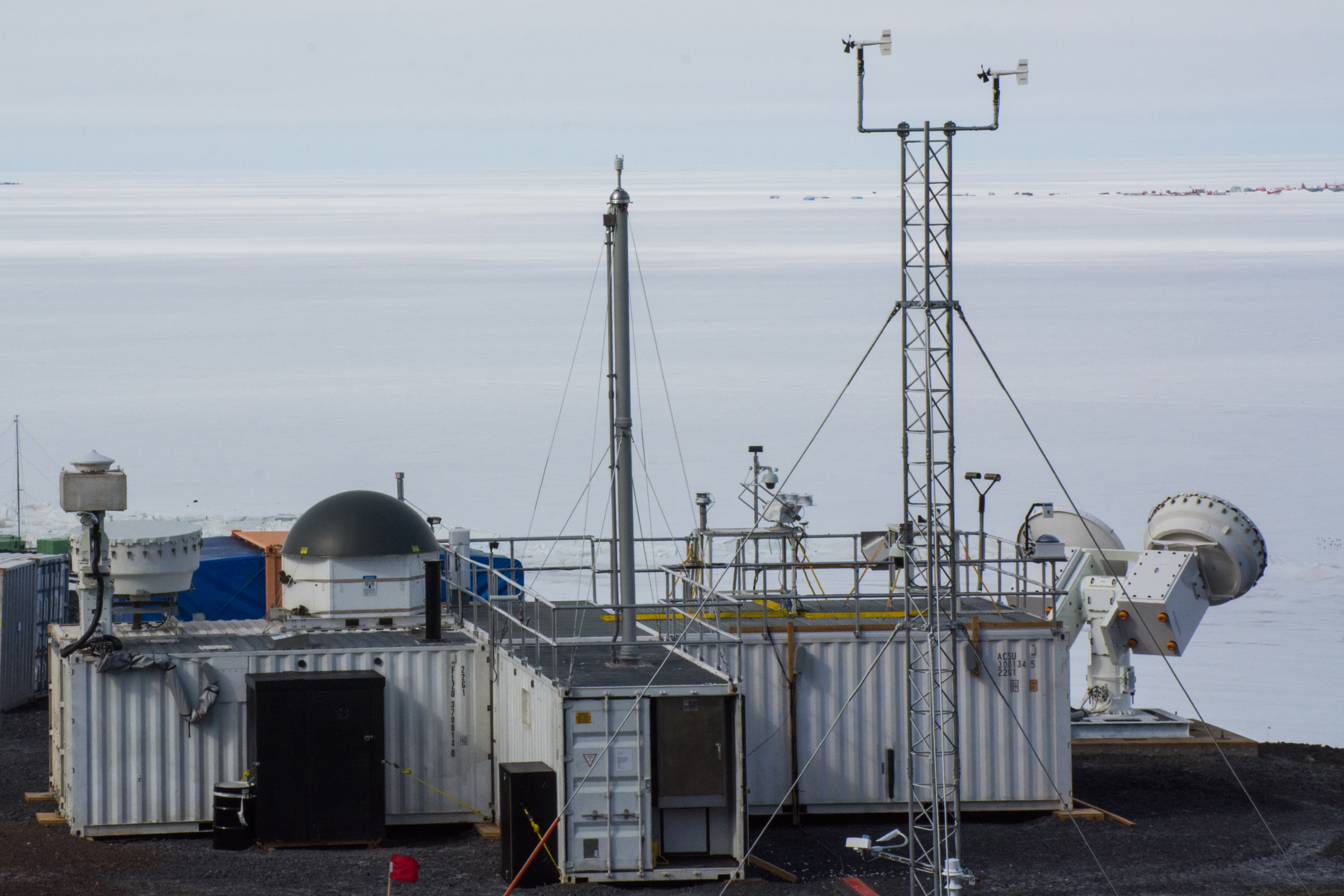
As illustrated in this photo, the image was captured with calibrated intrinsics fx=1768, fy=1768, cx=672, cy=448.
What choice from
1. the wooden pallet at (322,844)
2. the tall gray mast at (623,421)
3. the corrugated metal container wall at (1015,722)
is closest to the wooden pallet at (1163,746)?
the corrugated metal container wall at (1015,722)

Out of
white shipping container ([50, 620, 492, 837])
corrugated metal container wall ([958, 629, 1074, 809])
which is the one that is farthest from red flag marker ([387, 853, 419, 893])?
corrugated metal container wall ([958, 629, 1074, 809])

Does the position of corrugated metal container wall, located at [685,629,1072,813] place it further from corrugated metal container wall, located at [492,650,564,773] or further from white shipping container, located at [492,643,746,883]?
white shipping container, located at [492,643,746,883]

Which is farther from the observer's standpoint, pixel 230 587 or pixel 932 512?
pixel 230 587

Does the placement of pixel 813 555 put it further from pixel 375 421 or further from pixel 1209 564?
pixel 375 421

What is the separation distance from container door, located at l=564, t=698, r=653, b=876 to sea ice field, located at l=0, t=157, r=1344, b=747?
40.6ft

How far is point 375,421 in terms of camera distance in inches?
2104

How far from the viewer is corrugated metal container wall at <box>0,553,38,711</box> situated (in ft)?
80.5

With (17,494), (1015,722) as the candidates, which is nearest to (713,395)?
(17,494)

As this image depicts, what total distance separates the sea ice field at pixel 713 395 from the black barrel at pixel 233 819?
1231cm

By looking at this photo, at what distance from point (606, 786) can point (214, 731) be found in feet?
14.9

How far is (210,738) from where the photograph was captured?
18141mm

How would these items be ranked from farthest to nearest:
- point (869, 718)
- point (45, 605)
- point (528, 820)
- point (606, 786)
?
point (45, 605) < point (869, 718) < point (528, 820) < point (606, 786)

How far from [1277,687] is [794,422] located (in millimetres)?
25839

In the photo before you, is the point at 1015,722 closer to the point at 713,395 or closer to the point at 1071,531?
the point at 1071,531
